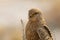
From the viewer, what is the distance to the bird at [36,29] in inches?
39.6

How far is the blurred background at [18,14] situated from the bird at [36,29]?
0.32 meters

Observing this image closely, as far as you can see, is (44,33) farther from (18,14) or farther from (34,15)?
(18,14)

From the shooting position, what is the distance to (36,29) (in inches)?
40.3

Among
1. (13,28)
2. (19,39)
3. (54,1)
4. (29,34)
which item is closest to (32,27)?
(29,34)

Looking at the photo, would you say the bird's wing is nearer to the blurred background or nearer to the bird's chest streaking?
the bird's chest streaking

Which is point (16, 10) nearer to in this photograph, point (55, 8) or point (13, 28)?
point (13, 28)

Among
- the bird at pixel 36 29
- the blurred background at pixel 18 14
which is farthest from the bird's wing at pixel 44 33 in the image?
the blurred background at pixel 18 14

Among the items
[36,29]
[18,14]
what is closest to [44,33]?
[36,29]

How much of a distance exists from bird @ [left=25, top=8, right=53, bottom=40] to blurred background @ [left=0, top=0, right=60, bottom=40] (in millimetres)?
324

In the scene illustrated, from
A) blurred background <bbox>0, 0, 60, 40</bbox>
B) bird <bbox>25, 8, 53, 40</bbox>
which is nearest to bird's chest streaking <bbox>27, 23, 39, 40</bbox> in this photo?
bird <bbox>25, 8, 53, 40</bbox>

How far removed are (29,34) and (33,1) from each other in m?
0.49

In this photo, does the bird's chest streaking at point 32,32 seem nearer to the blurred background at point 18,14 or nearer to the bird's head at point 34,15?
the bird's head at point 34,15

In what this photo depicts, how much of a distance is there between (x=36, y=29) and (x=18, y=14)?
0.44m

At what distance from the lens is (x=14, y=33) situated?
140cm
